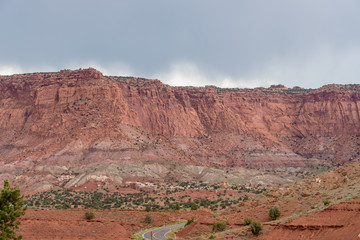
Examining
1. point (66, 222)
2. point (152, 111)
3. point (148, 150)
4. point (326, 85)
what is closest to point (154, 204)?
point (66, 222)

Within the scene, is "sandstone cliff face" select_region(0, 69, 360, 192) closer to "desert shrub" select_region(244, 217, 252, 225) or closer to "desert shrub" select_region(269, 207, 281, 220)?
"desert shrub" select_region(244, 217, 252, 225)

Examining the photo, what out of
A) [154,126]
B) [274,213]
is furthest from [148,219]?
[154,126]

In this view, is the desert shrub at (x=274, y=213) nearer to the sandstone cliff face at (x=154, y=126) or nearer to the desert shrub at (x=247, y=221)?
the desert shrub at (x=247, y=221)

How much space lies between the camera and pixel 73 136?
334 ft

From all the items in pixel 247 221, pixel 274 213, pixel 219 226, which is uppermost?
pixel 274 213

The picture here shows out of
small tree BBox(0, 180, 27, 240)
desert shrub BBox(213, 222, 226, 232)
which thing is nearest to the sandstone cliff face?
desert shrub BBox(213, 222, 226, 232)

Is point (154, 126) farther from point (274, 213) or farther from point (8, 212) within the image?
point (8, 212)

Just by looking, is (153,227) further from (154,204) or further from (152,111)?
(152,111)

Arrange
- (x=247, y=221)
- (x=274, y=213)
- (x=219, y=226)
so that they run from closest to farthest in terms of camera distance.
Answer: (x=274, y=213)
(x=247, y=221)
(x=219, y=226)

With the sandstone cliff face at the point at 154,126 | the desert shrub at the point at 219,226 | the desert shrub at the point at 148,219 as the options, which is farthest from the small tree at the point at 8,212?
the sandstone cliff face at the point at 154,126

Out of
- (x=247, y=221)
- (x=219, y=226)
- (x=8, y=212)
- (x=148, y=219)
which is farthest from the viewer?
(x=148, y=219)

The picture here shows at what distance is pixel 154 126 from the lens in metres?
128

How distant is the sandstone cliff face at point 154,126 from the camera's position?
96.0m

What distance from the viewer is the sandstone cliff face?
315 feet
